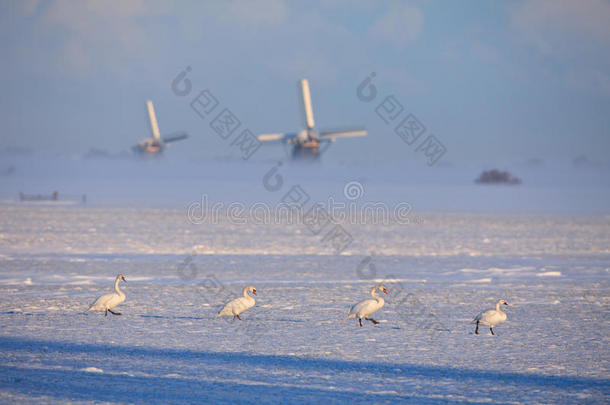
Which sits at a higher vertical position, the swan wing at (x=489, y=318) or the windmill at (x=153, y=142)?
the windmill at (x=153, y=142)

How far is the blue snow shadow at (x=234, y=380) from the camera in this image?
635 centimetres

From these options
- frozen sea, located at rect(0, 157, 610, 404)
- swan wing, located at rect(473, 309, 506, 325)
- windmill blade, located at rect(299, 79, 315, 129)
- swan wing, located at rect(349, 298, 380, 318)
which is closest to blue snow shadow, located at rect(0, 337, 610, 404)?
frozen sea, located at rect(0, 157, 610, 404)

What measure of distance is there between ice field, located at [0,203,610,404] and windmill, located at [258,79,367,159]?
162ft

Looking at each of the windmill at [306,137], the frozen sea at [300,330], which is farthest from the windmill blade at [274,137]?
the frozen sea at [300,330]

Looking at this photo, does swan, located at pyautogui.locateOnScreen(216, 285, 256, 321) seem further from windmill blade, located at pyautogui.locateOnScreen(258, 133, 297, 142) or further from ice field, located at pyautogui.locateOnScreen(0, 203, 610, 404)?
windmill blade, located at pyautogui.locateOnScreen(258, 133, 297, 142)

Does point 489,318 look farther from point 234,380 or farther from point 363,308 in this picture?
point 234,380

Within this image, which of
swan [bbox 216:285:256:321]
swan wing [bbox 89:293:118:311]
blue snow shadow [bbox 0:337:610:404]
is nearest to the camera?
blue snow shadow [bbox 0:337:610:404]

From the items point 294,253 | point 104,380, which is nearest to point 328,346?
point 104,380

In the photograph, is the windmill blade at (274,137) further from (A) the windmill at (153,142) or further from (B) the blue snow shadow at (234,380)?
(B) the blue snow shadow at (234,380)

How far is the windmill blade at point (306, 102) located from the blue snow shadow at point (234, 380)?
194 ft

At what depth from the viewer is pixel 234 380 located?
269 inches

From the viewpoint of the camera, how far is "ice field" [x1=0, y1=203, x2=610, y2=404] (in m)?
6.62

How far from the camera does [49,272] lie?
569 inches

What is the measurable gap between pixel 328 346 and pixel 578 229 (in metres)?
25.9
